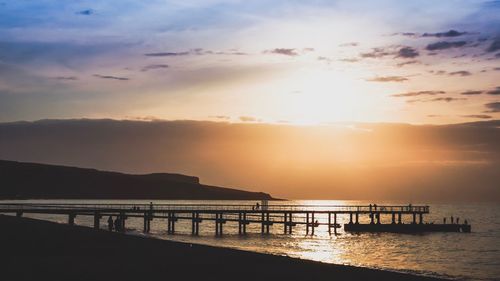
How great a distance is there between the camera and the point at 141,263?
27156 millimetres

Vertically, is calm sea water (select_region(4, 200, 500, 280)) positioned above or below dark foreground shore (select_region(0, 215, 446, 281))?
below

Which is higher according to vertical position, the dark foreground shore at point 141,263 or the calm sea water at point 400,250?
the dark foreground shore at point 141,263

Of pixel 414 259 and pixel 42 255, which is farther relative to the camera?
pixel 414 259

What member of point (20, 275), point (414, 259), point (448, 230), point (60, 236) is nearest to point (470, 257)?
point (414, 259)

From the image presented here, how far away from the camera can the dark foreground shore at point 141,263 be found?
23.1 m

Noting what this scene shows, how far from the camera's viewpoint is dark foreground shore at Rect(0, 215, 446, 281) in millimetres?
23094

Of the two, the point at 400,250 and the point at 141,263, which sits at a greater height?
the point at 141,263

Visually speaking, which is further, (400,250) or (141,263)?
(400,250)

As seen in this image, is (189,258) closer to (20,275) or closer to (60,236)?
(20,275)

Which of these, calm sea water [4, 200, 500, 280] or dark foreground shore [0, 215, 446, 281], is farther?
calm sea water [4, 200, 500, 280]

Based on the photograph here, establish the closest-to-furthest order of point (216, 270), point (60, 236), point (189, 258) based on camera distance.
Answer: point (216, 270)
point (189, 258)
point (60, 236)

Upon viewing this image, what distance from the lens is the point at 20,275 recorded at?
70.2 ft

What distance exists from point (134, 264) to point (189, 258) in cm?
437

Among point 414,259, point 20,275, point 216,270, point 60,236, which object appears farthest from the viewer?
point 414,259
